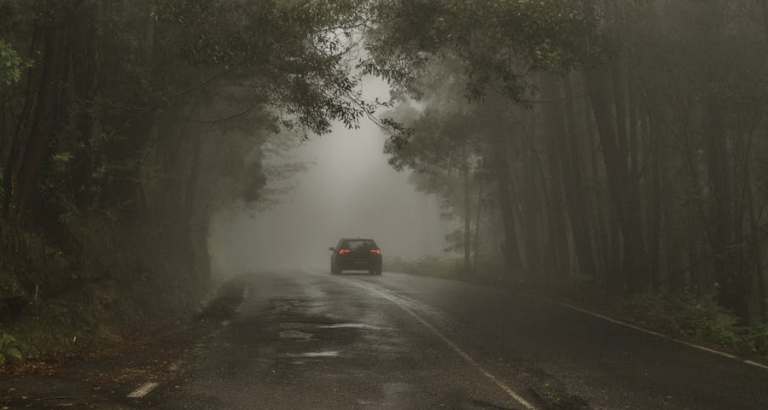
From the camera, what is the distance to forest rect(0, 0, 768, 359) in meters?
11.5

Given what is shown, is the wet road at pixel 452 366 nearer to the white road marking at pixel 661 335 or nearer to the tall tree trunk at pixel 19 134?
the white road marking at pixel 661 335

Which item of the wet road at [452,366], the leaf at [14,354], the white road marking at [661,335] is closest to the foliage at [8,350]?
the leaf at [14,354]

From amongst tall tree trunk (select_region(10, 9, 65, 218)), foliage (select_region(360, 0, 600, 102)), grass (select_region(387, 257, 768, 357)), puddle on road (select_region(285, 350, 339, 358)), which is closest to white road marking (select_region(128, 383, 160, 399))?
puddle on road (select_region(285, 350, 339, 358))

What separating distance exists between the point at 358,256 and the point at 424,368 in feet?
75.5

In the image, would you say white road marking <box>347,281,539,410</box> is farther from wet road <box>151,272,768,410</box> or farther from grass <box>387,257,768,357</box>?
grass <box>387,257,768,357</box>

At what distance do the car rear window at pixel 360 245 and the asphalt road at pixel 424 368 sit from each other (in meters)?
17.1

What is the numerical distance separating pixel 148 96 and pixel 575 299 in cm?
1092

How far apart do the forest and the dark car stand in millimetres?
9652

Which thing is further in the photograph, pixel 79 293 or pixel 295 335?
pixel 295 335

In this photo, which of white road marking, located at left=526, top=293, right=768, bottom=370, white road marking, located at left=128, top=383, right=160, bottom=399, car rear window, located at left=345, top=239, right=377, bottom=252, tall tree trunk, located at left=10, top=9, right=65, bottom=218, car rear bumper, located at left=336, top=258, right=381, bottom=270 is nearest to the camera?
white road marking, located at left=128, top=383, right=160, bottom=399

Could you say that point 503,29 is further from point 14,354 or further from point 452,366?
point 14,354

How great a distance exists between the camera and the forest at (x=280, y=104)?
11.5 meters

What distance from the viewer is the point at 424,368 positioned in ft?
30.2

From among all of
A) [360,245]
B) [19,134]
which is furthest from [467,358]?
[360,245]
